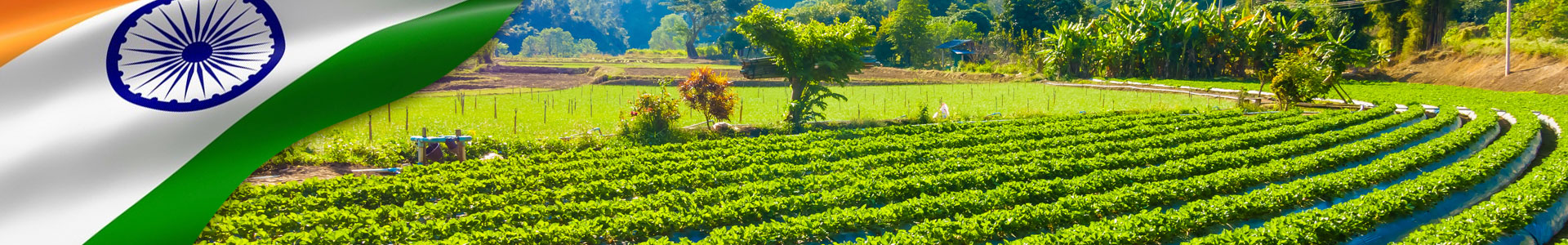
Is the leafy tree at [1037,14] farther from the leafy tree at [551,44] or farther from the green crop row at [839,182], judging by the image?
the green crop row at [839,182]

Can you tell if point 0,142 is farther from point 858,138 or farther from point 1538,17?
point 1538,17

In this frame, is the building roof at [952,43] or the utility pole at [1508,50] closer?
the utility pole at [1508,50]

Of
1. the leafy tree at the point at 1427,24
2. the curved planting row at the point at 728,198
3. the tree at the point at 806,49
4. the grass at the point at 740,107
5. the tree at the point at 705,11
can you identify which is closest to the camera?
the curved planting row at the point at 728,198

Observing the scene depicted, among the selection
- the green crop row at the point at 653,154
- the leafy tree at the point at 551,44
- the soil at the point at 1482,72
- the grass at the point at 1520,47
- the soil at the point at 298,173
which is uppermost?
the leafy tree at the point at 551,44

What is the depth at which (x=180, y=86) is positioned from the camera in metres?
2.52

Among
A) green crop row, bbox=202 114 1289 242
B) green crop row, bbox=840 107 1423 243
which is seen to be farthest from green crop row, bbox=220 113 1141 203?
green crop row, bbox=840 107 1423 243

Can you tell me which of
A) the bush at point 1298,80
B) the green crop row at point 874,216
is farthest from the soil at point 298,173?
the bush at point 1298,80

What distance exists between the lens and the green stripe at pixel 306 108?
271cm

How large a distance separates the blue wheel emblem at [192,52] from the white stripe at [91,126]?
0.03 m

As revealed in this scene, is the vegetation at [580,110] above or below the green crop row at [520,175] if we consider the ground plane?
above

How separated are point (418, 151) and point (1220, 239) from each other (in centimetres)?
971

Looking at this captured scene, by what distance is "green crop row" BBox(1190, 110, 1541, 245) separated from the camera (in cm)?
730

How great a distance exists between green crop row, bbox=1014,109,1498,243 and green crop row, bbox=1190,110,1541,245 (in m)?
0.35

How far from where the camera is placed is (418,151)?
11.9 meters
